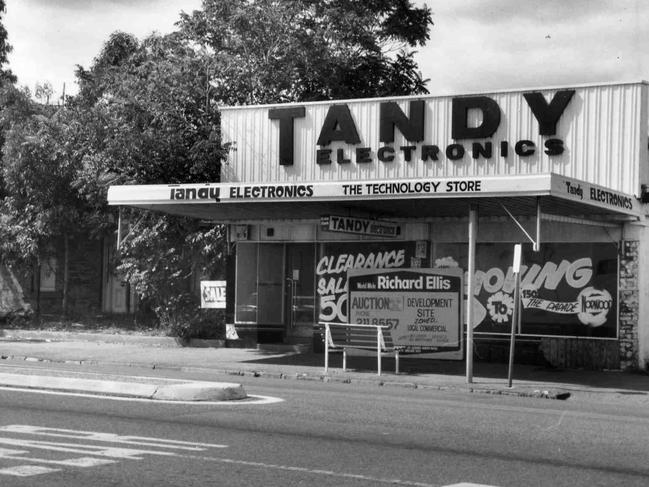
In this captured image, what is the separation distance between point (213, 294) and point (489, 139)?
25.8 feet

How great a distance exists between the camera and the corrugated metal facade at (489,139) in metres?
20.5

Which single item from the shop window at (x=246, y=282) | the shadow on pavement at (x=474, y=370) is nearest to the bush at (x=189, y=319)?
the shop window at (x=246, y=282)

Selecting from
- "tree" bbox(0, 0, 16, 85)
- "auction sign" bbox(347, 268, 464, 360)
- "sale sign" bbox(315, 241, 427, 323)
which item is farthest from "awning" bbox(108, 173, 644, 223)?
"tree" bbox(0, 0, 16, 85)

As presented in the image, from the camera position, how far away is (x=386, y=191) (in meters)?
18.6

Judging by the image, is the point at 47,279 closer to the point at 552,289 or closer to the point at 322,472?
the point at 552,289

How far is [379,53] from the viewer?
29875mm

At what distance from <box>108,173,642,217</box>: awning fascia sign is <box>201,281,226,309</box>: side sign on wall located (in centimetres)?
482

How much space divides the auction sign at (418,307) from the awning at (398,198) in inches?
52.8

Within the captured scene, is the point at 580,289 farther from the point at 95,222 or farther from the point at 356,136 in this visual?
the point at 95,222

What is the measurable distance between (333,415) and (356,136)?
11.3 metres

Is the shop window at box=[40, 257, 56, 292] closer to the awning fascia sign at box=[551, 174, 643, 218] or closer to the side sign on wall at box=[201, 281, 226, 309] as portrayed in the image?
the side sign on wall at box=[201, 281, 226, 309]

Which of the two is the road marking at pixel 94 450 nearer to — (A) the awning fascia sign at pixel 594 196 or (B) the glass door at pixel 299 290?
(A) the awning fascia sign at pixel 594 196

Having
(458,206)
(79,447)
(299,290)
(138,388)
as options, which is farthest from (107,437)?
(299,290)

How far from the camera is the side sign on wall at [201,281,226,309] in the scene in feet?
83.3
